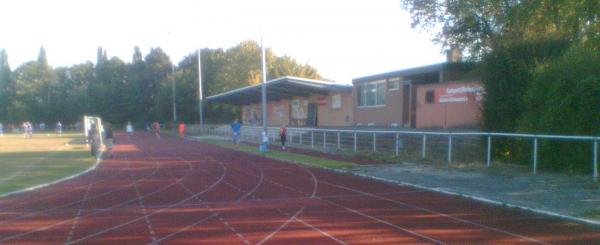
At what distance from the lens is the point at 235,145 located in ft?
137

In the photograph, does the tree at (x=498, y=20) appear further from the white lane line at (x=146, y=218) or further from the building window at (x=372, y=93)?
the white lane line at (x=146, y=218)

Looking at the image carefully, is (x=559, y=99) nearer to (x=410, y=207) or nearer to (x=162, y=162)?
(x=410, y=207)

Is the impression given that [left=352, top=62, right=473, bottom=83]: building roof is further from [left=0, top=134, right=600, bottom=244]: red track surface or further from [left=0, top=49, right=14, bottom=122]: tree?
[left=0, top=49, right=14, bottom=122]: tree

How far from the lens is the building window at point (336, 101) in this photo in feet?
164

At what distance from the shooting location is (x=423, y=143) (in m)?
24.3

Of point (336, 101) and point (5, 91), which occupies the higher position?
point (5, 91)

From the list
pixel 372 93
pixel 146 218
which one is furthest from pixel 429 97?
pixel 146 218

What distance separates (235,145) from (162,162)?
13.4m

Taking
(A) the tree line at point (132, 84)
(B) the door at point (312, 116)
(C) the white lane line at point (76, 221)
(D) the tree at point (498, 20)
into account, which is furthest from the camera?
(A) the tree line at point (132, 84)

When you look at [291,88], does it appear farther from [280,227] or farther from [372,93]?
[280,227]

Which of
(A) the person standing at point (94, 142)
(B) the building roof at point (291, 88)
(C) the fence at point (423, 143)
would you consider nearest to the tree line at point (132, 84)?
(B) the building roof at point (291, 88)

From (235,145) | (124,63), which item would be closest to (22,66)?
(124,63)

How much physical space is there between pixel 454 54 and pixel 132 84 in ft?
226

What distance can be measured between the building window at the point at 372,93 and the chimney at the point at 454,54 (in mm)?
4493
